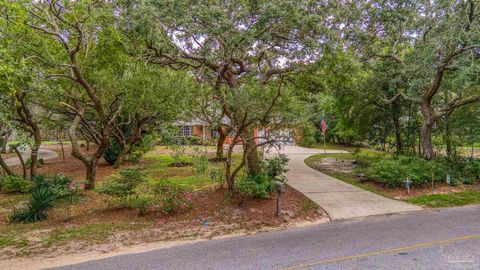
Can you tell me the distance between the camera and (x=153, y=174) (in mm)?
13406

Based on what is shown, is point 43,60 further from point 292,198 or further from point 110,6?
point 292,198

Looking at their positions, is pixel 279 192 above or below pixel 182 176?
above

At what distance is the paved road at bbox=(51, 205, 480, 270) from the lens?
4.73 meters

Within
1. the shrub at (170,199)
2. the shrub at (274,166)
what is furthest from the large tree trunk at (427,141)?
the shrub at (170,199)

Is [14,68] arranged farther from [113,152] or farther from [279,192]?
[113,152]

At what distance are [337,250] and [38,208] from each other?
6875mm

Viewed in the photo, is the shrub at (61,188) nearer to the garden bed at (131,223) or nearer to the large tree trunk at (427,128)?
the garden bed at (131,223)

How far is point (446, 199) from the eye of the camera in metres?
9.09

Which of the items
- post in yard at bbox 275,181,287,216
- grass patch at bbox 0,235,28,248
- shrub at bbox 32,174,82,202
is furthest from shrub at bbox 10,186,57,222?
post in yard at bbox 275,181,287,216

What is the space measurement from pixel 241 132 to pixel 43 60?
19.6 feet

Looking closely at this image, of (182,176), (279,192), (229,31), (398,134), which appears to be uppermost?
(229,31)

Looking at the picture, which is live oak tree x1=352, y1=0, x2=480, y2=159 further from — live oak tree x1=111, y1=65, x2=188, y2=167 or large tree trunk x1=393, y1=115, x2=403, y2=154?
live oak tree x1=111, y1=65, x2=188, y2=167

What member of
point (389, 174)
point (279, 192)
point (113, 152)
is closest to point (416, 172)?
point (389, 174)

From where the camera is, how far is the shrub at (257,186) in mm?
8055
